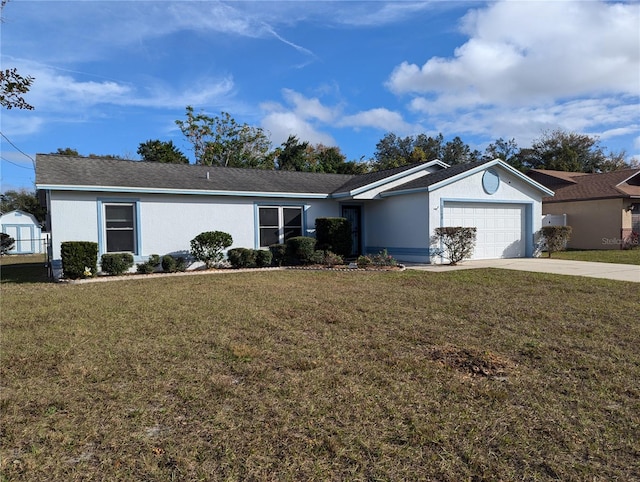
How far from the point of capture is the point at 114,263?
12.3 m

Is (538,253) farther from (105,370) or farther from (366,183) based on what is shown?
(105,370)

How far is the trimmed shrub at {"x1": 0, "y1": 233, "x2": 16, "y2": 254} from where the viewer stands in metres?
28.3

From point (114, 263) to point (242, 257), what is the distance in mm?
3785

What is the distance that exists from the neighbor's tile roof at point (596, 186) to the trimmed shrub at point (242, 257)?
18.1 metres

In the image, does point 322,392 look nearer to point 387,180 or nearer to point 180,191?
point 180,191

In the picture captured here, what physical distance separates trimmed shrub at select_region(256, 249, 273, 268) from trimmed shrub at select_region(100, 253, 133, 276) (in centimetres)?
398

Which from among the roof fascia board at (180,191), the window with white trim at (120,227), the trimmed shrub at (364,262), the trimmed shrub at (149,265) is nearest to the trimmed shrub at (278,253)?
the roof fascia board at (180,191)

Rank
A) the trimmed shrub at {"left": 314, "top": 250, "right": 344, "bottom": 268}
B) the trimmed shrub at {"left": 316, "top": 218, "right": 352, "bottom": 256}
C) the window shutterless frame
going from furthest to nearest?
the trimmed shrub at {"left": 316, "top": 218, "right": 352, "bottom": 256}
the trimmed shrub at {"left": 314, "top": 250, "right": 344, "bottom": 268}
the window shutterless frame

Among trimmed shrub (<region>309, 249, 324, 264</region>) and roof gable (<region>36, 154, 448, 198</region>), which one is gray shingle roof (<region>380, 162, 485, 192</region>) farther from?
trimmed shrub (<region>309, 249, 324, 264</region>)

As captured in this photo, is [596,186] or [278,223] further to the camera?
[596,186]

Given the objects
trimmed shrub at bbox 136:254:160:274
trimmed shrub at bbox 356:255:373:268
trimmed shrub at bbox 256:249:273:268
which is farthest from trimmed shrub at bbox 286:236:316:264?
trimmed shrub at bbox 136:254:160:274

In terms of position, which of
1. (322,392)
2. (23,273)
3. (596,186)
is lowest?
(322,392)

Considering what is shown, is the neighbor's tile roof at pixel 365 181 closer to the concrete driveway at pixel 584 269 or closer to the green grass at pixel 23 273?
the concrete driveway at pixel 584 269

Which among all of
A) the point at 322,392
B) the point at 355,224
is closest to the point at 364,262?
the point at 355,224
